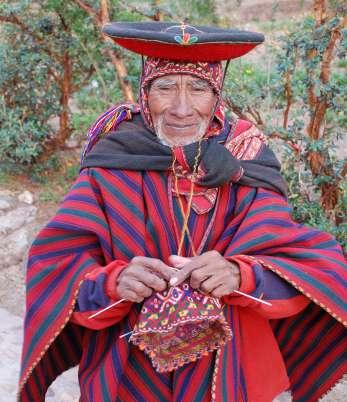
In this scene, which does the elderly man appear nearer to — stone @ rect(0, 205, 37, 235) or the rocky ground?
the rocky ground

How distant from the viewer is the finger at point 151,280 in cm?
175

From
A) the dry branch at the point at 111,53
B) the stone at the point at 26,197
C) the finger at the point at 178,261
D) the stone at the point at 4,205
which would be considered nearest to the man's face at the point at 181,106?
the finger at the point at 178,261

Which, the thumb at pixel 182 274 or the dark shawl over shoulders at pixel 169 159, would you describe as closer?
the thumb at pixel 182 274

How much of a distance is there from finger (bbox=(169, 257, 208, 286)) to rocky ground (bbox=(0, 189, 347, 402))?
5.06 feet

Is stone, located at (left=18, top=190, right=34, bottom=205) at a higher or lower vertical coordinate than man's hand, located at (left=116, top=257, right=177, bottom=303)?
lower

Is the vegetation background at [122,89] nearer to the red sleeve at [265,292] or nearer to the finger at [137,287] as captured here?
the red sleeve at [265,292]

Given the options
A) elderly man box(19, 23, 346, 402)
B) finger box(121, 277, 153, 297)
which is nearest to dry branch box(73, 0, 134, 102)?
elderly man box(19, 23, 346, 402)

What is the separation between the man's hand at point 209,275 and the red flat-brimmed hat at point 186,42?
0.62m

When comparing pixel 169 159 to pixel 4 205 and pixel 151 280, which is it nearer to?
pixel 151 280

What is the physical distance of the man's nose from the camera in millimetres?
1941

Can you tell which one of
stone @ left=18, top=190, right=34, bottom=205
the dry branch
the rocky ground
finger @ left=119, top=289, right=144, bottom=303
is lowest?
the rocky ground

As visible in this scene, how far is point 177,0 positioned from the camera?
5230 millimetres

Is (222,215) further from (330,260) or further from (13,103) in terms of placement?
(13,103)

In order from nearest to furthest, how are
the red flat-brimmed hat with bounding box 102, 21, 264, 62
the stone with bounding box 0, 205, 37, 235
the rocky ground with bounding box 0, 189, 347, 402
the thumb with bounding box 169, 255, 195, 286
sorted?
the thumb with bounding box 169, 255, 195, 286, the red flat-brimmed hat with bounding box 102, 21, 264, 62, the rocky ground with bounding box 0, 189, 347, 402, the stone with bounding box 0, 205, 37, 235
